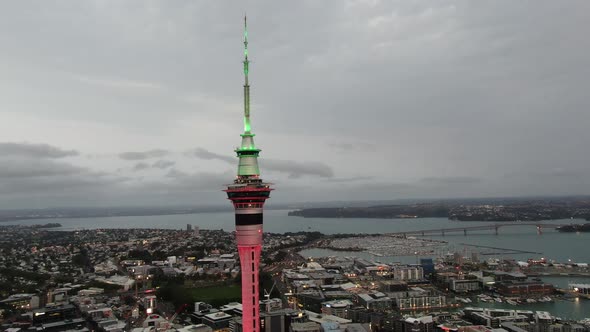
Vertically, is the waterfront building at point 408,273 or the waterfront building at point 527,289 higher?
the waterfront building at point 408,273

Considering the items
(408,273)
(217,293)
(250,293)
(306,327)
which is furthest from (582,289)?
(250,293)

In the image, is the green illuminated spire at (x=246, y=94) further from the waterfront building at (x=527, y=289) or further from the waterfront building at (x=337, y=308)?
the waterfront building at (x=527, y=289)

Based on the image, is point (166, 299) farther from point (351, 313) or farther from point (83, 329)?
point (351, 313)

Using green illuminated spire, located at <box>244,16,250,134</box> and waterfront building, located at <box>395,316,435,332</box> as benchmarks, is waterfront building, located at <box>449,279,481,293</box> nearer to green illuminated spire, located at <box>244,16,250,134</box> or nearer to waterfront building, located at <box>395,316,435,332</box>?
waterfront building, located at <box>395,316,435,332</box>

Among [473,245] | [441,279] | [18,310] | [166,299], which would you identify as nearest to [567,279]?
[441,279]

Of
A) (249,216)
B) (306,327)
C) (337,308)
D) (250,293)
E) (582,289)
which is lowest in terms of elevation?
(582,289)

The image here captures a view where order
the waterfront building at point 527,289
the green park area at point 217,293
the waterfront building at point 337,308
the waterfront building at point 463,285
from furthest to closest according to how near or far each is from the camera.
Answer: the waterfront building at point 463,285 → the waterfront building at point 527,289 → the green park area at point 217,293 → the waterfront building at point 337,308

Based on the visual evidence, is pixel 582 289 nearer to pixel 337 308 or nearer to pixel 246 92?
pixel 337 308

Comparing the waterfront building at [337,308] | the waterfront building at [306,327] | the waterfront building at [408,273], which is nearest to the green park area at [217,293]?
the waterfront building at [337,308]

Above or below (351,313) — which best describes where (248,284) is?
above
